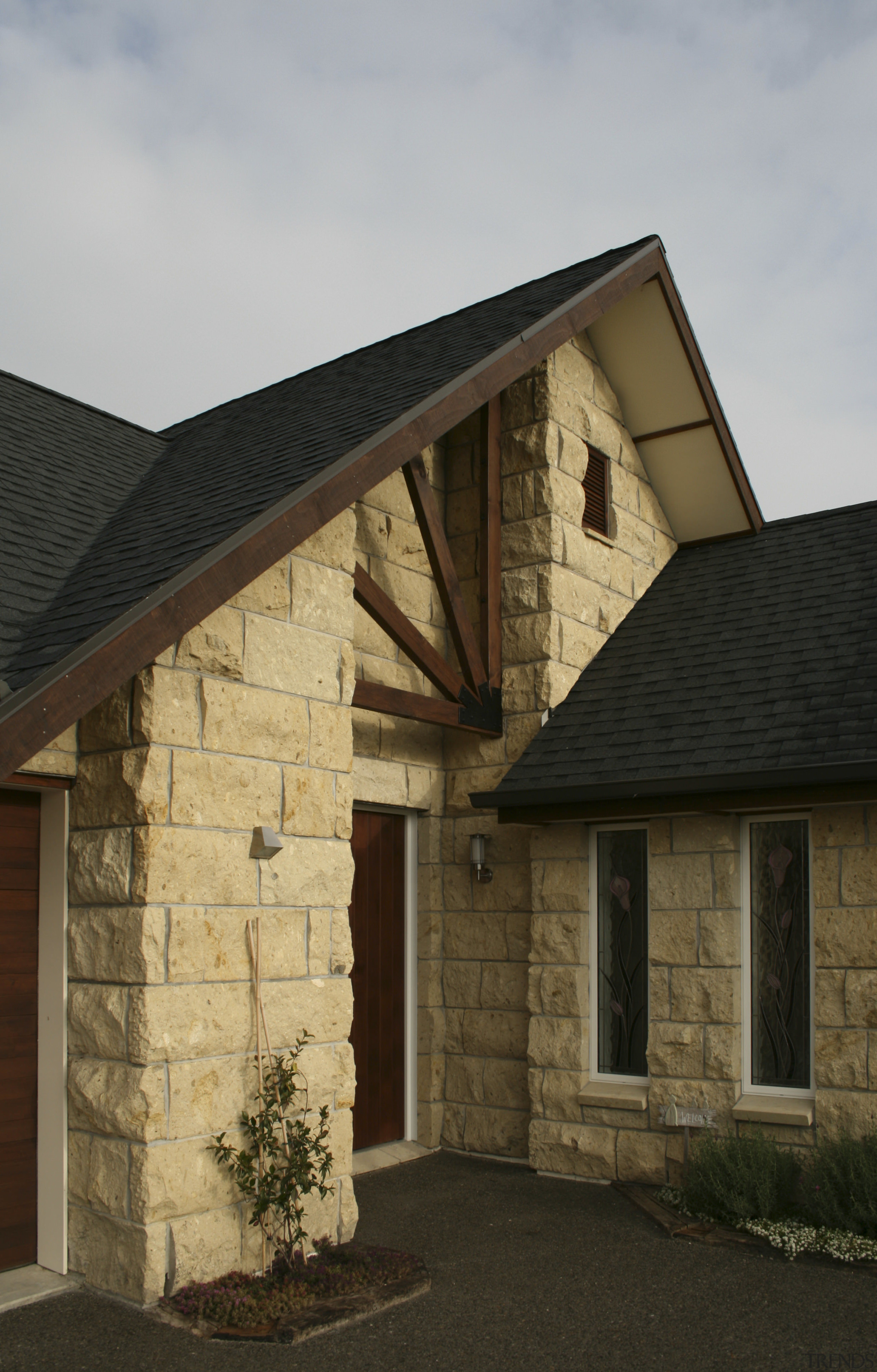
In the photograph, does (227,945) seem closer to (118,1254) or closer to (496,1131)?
(118,1254)

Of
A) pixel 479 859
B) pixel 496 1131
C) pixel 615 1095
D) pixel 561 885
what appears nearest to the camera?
pixel 615 1095

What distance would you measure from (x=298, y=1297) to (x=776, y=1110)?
10.2 ft

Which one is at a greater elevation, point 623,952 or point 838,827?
point 838,827

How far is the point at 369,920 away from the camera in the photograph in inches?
307

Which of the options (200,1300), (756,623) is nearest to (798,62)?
(756,623)

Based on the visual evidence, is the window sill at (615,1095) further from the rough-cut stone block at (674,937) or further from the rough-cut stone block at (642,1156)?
the rough-cut stone block at (674,937)

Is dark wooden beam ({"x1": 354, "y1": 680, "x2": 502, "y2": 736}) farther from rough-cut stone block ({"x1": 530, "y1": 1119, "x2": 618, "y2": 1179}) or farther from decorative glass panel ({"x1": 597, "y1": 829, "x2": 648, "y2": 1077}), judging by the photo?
rough-cut stone block ({"x1": 530, "y1": 1119, "x2": 618, "y2": 1179})

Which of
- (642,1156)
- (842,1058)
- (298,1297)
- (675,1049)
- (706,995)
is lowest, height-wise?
(642,1156)

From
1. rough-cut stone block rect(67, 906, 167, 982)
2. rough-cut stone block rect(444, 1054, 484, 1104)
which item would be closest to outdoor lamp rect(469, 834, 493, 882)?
rough-cut stone block rect(444, 1054, 484, 1104)

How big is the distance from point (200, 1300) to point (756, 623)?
19.7 feet

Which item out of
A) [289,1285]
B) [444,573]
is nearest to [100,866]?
[289,1285]

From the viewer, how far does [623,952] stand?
744 cm

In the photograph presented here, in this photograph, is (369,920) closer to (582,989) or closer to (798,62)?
(582,989)

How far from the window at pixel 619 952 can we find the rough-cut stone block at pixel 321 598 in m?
2.74
